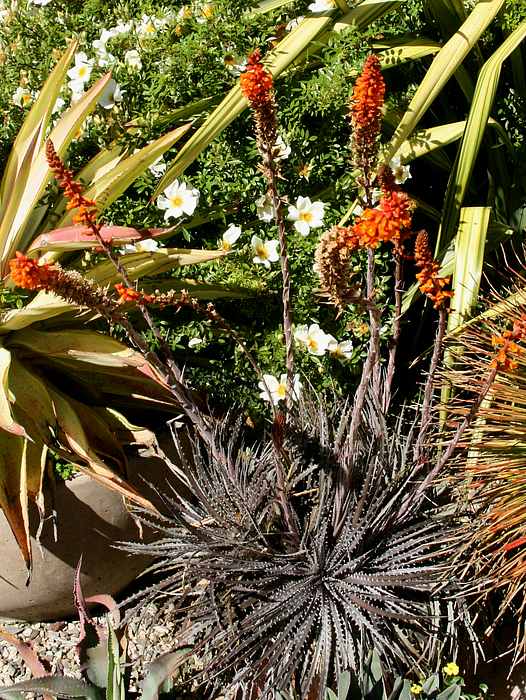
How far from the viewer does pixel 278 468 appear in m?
1.99

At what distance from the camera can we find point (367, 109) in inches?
63.4

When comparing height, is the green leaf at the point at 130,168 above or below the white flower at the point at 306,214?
above

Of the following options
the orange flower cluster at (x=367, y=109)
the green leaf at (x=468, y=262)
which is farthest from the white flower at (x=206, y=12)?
the orange flower cluster at (x=367, y=109)

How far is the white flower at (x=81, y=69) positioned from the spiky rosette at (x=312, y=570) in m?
1.31

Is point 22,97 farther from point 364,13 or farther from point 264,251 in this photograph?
point 364,13

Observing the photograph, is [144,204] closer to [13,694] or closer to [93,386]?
[93,386]

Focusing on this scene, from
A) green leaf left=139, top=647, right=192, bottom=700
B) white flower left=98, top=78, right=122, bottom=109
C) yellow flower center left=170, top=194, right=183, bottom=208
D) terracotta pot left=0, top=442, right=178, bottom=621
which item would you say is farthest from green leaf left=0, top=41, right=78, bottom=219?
green leaf left=139, top=647, right=192, bottom=700

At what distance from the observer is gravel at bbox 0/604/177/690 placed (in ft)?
8.00

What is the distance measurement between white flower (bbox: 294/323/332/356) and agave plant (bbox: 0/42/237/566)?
1.01 feet

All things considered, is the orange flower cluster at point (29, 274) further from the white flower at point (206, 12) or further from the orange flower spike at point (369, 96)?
the white flower at point (206, 12)

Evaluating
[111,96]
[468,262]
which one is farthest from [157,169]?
[468,262]

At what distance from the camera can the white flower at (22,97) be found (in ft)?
9.00

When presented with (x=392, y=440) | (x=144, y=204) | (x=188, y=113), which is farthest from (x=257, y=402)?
(x=188, y=113)

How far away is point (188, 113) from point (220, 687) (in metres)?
1.71
